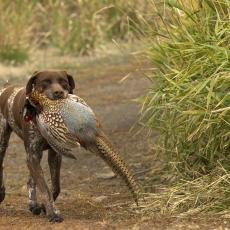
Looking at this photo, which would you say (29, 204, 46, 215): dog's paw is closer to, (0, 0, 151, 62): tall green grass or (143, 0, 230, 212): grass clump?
(143, 0, 230, 212): grass clump

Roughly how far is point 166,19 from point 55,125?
2921 mm

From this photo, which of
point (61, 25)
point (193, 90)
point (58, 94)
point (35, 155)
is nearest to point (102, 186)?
point (35, 155)

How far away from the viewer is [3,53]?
1625cm

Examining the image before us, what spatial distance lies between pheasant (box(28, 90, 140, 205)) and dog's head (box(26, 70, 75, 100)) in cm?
6

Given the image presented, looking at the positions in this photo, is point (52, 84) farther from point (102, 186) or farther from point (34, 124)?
point (102, 186)

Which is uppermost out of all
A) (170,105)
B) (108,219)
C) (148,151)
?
(170,105)

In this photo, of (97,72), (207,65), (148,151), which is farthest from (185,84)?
(97,72)

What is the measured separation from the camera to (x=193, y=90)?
20.2 ft

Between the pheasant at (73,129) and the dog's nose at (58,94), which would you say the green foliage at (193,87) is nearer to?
the pheasant at (73,129)

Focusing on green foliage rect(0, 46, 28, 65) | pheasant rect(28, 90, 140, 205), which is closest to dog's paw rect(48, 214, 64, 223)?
pheasant rect(28, 90, 140, 205)

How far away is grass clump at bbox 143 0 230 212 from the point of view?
20.3 feet

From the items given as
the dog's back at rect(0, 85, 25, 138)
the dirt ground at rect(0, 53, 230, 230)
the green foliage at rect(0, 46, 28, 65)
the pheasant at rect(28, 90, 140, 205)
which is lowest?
the green foliage at rect(0, 46, 28, 65)

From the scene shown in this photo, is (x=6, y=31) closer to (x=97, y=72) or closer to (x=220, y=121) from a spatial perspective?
(x=97, y=72)

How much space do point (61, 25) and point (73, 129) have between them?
42.5 ft
